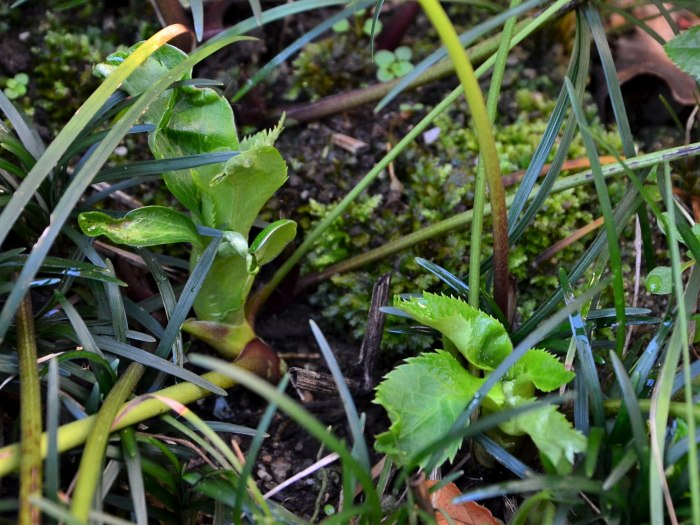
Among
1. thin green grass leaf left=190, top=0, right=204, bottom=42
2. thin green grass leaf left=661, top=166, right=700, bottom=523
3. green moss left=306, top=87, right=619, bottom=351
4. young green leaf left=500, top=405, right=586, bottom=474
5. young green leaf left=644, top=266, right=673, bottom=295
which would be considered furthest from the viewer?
green moss left=306, top=87, right=619, bottom=351

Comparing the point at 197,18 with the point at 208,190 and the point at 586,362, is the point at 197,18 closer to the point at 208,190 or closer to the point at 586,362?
the point at 208,190

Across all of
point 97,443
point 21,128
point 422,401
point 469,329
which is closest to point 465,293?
point 469,329

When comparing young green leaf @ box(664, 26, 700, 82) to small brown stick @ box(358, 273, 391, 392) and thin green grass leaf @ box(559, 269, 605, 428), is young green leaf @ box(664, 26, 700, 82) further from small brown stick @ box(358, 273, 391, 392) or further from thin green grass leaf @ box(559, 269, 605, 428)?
small brown stick @ box(358, 273, 391, 392)

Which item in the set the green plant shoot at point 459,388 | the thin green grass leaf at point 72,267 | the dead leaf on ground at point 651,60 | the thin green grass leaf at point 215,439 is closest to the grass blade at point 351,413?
the green plant shoot at point 459,388

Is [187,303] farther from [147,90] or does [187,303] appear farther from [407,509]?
[407,509]

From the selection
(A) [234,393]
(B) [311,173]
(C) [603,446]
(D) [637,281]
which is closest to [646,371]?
(C) [603,446]

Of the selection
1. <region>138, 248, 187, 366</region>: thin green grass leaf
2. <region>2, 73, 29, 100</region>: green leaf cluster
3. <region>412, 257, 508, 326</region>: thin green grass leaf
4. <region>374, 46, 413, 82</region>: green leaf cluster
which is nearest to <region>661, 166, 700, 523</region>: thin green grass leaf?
<region>412, 257, 508, 326</region>: thin green grass leaf

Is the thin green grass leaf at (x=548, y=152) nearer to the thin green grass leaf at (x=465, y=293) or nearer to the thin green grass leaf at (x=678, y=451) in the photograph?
the thin green grass leaf at (x=465, y=293)
